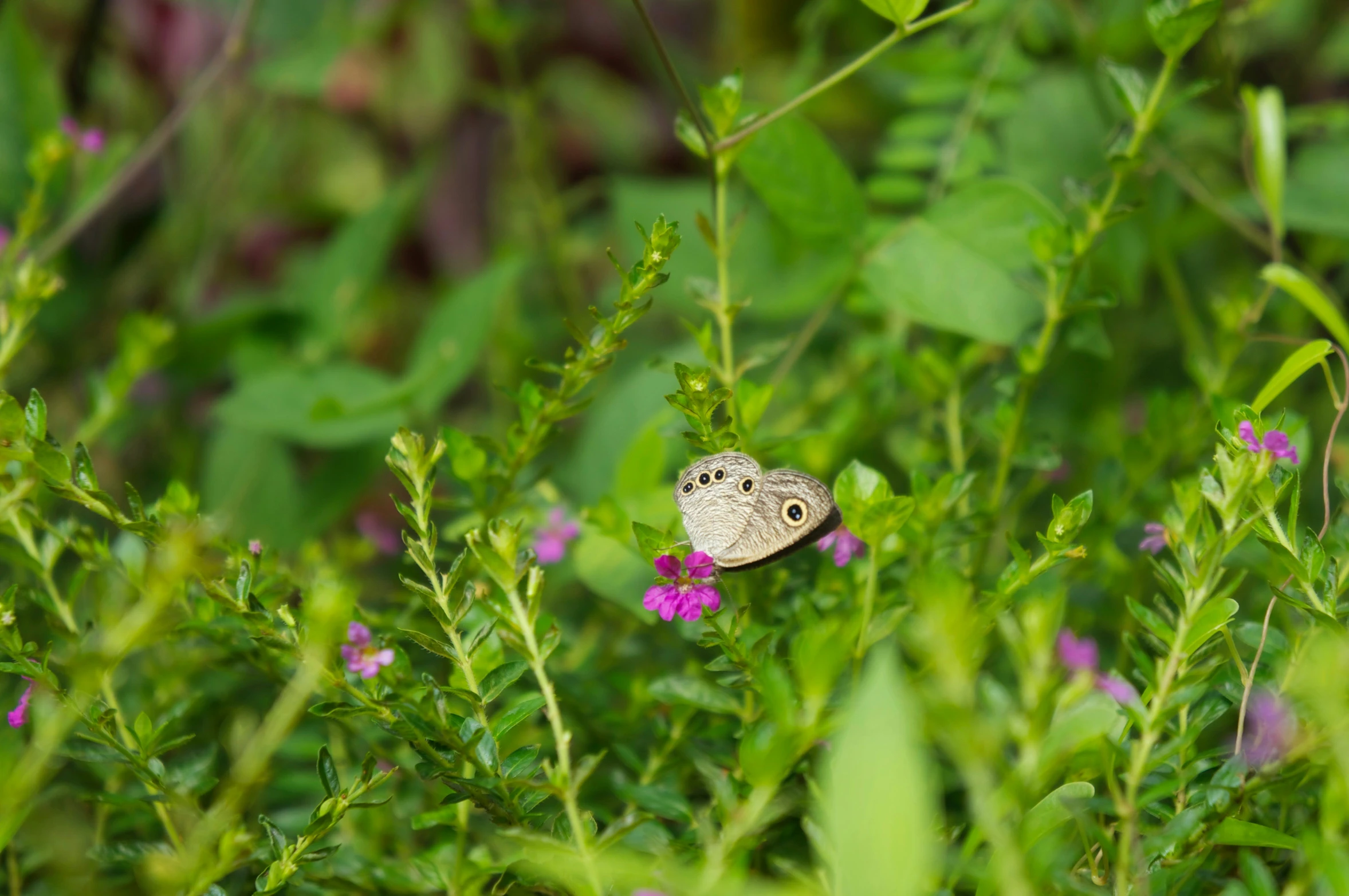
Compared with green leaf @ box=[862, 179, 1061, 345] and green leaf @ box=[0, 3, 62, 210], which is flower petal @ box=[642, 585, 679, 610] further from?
green leaf @ box=[0, 3, 62, 210]

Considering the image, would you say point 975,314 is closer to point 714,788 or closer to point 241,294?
point 714,788

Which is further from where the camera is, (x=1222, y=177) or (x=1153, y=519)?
(x=1222, y=177)

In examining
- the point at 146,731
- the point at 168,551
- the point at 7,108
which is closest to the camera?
the point at 168,551

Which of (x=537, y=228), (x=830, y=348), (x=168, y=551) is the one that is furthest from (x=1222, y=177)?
(x=168, y=551)

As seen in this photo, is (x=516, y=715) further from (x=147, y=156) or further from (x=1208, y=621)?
(x=147, y=156)

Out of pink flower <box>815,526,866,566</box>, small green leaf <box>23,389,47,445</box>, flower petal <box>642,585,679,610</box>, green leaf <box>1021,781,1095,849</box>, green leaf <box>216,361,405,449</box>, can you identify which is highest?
small green leaf <box>23,389,47,445</box>

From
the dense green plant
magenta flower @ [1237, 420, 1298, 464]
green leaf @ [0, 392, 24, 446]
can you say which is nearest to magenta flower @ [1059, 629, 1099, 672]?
the dense green plant
